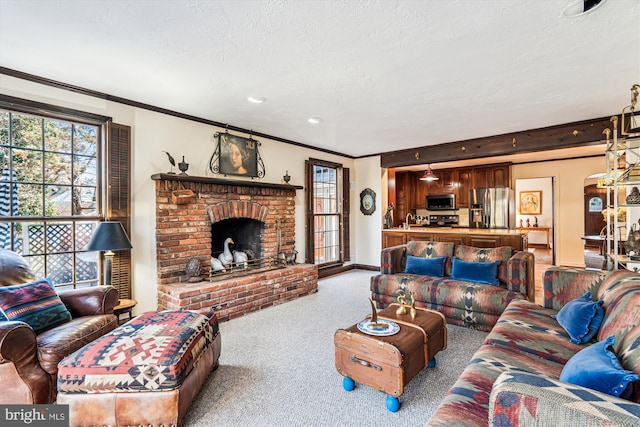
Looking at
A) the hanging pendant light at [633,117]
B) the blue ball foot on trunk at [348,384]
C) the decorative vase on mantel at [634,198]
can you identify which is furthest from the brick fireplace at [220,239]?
the hanging pendant light at [633,117]

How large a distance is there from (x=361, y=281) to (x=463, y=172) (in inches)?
167

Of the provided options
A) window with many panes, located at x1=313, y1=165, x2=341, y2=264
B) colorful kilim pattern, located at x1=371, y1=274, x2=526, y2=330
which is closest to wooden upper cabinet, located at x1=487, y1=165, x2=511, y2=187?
window with many panes, located at x1=313, y1=165, x2=341, y2=264

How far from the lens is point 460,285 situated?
3314mm

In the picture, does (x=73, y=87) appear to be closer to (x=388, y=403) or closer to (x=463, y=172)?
(x=388, y=403)

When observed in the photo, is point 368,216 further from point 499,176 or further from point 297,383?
point 297,383

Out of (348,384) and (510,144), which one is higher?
(510,144)

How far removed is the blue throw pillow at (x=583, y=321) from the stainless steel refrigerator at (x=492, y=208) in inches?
216

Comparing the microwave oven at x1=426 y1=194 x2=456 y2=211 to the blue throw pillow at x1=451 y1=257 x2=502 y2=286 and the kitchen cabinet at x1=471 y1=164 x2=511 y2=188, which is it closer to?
the kitchen cabinet at x1=471 y1=164 x2=511 y2=188

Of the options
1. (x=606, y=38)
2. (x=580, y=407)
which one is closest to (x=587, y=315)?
(x=580, y=407)

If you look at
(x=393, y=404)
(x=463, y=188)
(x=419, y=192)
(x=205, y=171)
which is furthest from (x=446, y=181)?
(x=393, y=404)

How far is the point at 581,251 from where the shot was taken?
21.1 ft

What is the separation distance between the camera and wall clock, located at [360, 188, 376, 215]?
6.29 m

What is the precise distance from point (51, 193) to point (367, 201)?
499 cm

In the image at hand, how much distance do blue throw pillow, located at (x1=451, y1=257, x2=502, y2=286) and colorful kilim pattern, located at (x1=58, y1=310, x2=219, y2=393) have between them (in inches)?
116
